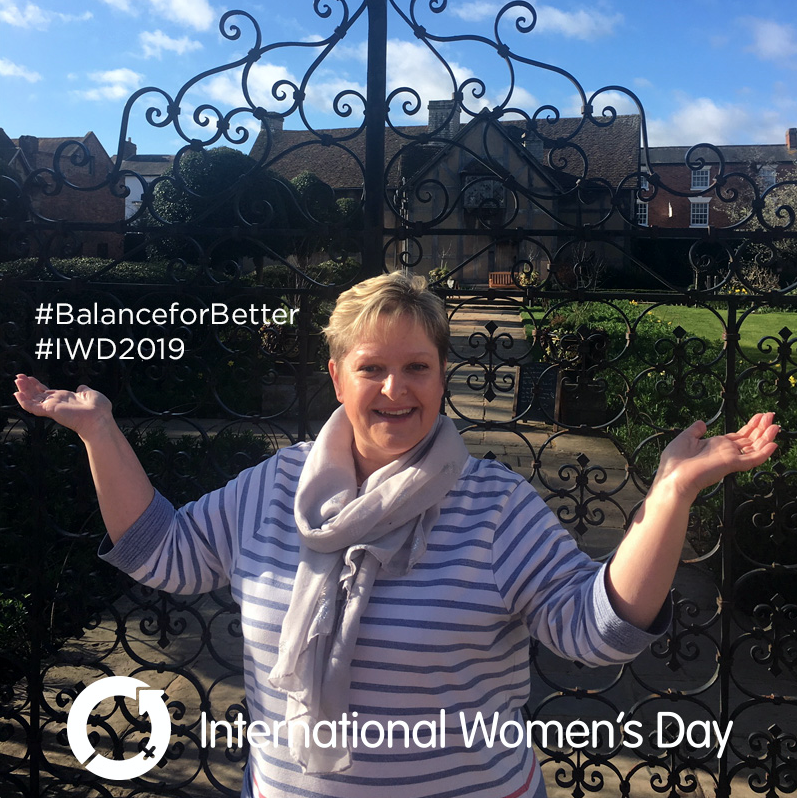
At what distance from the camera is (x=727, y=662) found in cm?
258

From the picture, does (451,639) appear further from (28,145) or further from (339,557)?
(28,145)

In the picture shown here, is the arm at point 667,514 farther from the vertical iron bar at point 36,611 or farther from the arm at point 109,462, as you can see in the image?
the vertical iron bar at point 36,611

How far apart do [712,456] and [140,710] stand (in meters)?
2.29

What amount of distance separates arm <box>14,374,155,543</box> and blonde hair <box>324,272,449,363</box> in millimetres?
607

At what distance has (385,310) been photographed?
1.77 metres

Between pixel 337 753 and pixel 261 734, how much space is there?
237 mm

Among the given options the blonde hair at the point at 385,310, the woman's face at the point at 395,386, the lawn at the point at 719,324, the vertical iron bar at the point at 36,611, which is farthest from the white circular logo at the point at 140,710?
the lawn at the point at 719,324

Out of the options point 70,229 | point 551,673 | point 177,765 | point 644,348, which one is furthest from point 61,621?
point 644,348

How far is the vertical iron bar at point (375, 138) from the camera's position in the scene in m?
2.61

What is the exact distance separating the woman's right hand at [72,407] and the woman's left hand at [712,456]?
51.8 inches

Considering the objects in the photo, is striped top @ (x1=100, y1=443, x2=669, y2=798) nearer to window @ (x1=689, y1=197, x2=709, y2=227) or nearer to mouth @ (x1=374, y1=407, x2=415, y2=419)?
mouth @ (x1=374, y1=407, x2=415, y2=419)

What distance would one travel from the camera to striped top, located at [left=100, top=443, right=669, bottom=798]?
161 centimetres

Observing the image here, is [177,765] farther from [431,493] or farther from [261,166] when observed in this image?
[261,166]

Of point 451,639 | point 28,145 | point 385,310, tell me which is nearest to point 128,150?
point 28,145
